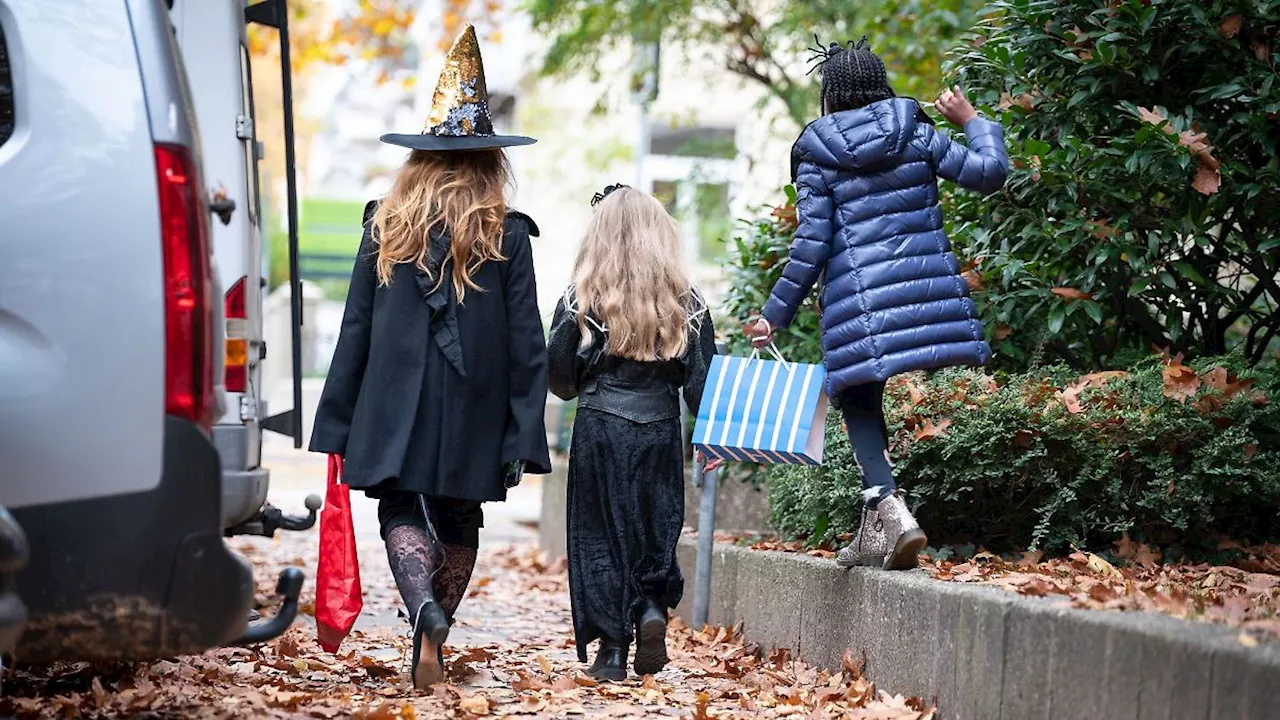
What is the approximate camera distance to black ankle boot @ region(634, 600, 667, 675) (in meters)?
5.63

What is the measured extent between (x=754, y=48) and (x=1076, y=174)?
9305 millimetres

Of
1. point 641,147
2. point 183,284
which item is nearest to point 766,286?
point 183,284

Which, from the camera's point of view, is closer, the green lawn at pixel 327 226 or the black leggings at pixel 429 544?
the black leggings at pixel 429 544

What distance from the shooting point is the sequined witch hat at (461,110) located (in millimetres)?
5555

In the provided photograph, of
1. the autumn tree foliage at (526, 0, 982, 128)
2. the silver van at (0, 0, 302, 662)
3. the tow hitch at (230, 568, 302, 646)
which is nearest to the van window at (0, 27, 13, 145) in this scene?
the silver van at (0, 0, 302, 662)

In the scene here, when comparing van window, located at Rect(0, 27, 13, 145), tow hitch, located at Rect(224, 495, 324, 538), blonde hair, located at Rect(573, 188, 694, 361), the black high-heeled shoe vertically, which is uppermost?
van window, located at Rect(0, 27, 13, 145)

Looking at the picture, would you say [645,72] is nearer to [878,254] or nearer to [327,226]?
[878,254]

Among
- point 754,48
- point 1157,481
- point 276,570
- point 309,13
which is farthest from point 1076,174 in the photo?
point 309,13

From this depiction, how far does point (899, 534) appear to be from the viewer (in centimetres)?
525

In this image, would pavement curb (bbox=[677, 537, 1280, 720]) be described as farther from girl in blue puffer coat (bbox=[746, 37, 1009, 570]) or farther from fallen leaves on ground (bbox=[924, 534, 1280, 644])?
girl in blue puffer coat (bbox=[746, 37, 1009, 570])

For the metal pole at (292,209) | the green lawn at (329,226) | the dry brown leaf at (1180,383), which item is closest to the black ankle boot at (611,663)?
the metal pole at (292,209)

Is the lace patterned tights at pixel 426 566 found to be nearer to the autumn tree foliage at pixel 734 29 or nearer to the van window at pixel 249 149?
the van window at pixel 249 149

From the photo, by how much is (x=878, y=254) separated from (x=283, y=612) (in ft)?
7.65

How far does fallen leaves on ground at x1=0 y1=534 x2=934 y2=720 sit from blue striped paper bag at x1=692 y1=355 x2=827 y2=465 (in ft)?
2.62
